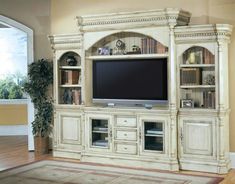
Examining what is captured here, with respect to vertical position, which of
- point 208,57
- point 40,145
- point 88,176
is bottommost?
point 88,176

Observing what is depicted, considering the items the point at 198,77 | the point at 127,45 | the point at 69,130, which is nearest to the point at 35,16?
the point at 127,45

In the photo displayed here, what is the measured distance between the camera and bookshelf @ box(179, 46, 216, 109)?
619 cm

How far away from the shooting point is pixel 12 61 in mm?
10289

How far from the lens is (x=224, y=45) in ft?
19.8

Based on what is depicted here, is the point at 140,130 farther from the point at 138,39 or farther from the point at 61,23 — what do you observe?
the point at 61,23

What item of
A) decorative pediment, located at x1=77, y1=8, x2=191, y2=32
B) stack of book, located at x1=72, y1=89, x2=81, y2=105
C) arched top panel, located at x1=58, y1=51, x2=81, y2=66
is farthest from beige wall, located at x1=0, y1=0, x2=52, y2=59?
decorative pediment, located at x1=77, y1=8, x2=191, y2=32

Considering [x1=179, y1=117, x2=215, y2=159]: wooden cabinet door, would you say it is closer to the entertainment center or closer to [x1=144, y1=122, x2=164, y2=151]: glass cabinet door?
the entertainment center

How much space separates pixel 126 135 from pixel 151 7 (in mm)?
2068

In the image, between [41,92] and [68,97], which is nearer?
[68,97]

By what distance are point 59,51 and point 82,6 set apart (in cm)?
90

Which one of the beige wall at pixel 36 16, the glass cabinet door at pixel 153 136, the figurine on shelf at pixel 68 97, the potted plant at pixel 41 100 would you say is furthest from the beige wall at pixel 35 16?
the glass cabinet door at pixel 153 136

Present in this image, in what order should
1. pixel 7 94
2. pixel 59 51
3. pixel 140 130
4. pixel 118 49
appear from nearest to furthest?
pixel 140 130
pixel 118 49
pixel 59 51
pixel 7 94

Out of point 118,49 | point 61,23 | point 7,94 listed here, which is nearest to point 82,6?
point 61,23

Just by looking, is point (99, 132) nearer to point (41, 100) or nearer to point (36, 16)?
Result: point (41, 100)
